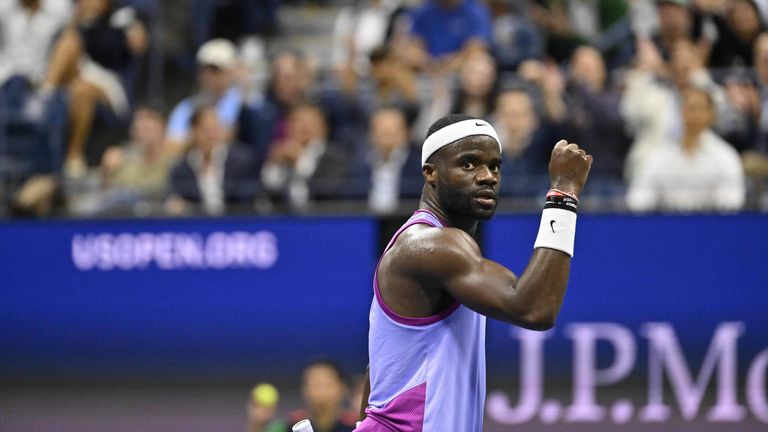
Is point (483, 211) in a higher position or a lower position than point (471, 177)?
lower

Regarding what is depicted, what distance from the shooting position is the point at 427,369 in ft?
14.8

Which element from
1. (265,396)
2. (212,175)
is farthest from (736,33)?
(265,396)

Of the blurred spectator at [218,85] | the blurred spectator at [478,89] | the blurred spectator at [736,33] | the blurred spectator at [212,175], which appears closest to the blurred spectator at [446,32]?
the blurred spectator at [478,89]

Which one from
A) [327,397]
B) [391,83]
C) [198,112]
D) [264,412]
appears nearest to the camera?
[327,397]

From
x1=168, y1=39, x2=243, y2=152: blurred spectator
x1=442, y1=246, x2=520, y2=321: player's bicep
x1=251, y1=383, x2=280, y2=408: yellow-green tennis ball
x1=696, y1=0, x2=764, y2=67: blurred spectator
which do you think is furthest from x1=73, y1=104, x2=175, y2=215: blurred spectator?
x1=442, y1=246, x2=520, y2=321: player's bicep

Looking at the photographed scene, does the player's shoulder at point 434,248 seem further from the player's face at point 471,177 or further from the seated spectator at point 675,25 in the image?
the seated spectator at point 675,25

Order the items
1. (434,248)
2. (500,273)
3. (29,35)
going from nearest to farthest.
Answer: (500,273) → (434,248) → (29,35)

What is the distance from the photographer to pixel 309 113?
10.3 meters

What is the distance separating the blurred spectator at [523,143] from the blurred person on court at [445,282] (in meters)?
4.76

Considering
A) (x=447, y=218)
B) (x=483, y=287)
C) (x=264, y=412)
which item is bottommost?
(x=264, y=412)

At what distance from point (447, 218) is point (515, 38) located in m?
6.45

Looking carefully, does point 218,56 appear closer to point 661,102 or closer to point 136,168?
point 136,168

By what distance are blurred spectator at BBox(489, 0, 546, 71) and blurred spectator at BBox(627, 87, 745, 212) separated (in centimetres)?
173

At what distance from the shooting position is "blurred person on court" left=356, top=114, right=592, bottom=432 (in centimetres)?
430
